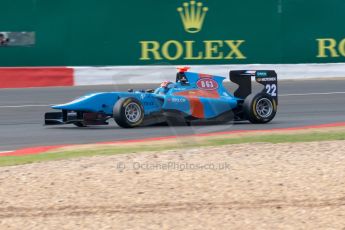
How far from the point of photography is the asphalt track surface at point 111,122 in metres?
11.2

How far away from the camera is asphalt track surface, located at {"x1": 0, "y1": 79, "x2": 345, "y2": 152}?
11242 millimetres

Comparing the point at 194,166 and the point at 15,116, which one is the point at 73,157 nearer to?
the point at 194,166

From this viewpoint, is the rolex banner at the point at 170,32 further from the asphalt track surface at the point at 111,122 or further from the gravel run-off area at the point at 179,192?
the gravel run-off area at the point at 179,192

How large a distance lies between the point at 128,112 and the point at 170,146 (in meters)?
2.04

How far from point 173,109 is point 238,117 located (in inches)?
48.1

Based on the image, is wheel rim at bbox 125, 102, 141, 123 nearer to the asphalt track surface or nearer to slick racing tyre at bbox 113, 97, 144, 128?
slick racing tyre at bbox 113, 97, 144, 128

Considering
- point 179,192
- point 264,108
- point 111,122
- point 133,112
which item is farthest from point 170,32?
point 179,192

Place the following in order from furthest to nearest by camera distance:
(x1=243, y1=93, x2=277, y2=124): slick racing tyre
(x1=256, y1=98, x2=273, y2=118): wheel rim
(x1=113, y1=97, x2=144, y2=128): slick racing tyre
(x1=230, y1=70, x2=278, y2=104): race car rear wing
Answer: (x1=230, y1=70, x2=278, y2=104): race car rear wing < (x1=256, y1=98, x2=273, y2=118): wheel rim < (x1=243, y1=93, x2=277, y2=124): slick racing tyre < (x1=113, y1=97, x2=144, y2=128): slick racing tyre

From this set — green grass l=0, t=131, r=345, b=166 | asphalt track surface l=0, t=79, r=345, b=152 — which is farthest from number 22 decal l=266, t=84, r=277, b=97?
green grass l=0, t=131, r=345, b=166

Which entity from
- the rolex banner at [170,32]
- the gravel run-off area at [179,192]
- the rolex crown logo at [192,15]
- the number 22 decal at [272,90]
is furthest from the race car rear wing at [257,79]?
the rolex crown logo at [192,15]

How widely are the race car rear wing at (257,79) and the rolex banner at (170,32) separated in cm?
603

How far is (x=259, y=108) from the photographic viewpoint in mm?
12438

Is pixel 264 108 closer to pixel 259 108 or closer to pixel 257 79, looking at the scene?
pixel 259 108

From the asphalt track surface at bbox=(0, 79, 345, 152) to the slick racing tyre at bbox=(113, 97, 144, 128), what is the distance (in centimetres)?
12
